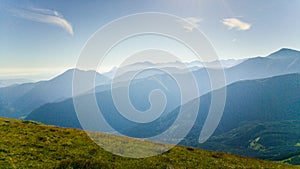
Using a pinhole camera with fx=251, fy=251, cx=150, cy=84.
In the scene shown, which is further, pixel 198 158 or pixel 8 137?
pixel 198 158

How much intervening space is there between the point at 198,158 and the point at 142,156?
630 centimetres

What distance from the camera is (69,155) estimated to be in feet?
73.8

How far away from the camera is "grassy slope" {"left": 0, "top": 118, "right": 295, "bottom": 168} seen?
19.9 m

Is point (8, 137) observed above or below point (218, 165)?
above

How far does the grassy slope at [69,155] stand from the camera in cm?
1986

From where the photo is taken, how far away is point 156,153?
92.3 ft

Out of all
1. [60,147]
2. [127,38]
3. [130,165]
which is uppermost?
[127,38]

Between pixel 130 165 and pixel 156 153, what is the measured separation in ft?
21.3

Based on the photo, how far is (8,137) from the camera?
2525 centimetres

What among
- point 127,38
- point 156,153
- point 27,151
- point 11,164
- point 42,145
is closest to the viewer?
point 11,164

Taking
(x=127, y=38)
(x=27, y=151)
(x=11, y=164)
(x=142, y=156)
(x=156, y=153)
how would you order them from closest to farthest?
(x=11, y=164) → (x=27, y=151) → (x=142, y=156) → (x=156, y=153) → (x=127, y=38)

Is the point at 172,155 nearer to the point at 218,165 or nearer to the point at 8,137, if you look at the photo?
the point at 218,165

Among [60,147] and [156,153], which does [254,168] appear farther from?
[60,147]

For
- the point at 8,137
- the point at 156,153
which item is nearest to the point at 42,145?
the point at 8,137
